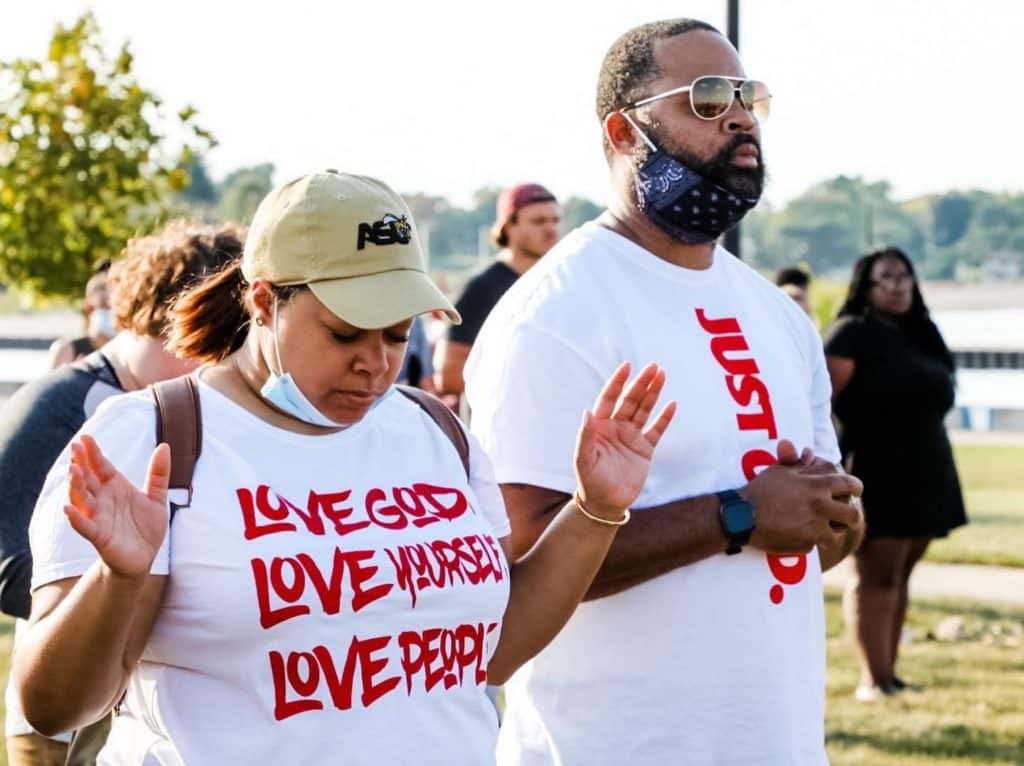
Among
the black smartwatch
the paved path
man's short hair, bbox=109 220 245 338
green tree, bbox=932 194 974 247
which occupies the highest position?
man's short hair, bbox=109 220 245 338

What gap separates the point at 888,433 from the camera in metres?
8.03

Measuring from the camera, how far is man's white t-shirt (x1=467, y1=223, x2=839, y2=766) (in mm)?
3385

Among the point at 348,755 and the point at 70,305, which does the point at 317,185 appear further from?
the point at 70,305

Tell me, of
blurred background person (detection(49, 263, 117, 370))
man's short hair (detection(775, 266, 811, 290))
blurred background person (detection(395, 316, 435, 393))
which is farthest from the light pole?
blurred background person (detection(49, 263, 117, 370))

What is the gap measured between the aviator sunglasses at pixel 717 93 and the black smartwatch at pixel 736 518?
861 millimetres

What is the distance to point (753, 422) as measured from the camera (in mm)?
3518

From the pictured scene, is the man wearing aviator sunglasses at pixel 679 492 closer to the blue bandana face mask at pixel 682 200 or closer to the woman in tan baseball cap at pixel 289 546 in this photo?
the blue bandana face mask at pixel 682 200

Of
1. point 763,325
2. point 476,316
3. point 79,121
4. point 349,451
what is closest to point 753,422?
point 763,325

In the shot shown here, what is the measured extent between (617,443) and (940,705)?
532 cm

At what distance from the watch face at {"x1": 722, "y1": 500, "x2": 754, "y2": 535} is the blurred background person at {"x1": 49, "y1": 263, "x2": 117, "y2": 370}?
353 cm

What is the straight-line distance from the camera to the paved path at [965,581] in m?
11.1

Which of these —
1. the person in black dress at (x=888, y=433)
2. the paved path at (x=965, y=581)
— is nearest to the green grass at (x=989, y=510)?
the paved path at (x=965, y=581)

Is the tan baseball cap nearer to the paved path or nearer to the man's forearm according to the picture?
the man's forearm

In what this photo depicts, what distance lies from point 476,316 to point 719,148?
3.78 metres
